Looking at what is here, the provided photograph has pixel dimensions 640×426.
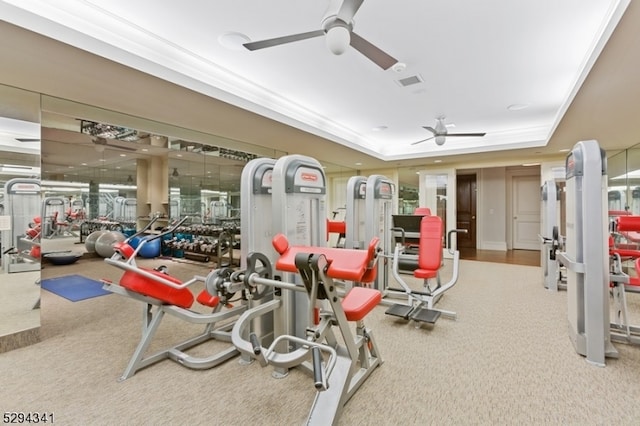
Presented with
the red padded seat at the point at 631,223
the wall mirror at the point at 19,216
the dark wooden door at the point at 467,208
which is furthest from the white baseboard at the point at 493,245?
the wall mirror at the point at 19,216

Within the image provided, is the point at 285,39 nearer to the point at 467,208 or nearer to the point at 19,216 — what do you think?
the point at 19,216

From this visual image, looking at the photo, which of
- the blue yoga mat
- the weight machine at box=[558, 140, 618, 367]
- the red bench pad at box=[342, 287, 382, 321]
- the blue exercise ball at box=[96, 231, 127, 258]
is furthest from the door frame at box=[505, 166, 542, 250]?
the blue exercise ball at box=[96, 231, 127, 258]

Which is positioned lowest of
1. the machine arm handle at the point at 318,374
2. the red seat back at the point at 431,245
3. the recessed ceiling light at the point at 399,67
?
the machine arm handle at the point at 318,374

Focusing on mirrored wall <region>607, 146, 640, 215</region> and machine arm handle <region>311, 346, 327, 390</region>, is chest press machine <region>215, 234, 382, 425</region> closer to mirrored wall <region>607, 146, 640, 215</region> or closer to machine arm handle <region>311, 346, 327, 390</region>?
machine arm handle <region>311, 346, 327, 390</region>

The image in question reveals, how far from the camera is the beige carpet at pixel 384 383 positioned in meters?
1.93

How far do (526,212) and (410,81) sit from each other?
295 inches

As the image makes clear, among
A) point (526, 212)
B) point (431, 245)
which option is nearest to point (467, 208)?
point (526, 212)

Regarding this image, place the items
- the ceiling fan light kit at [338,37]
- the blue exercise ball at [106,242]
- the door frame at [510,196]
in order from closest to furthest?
1. the ceiling fan light kit at [338,37]
2. the blue exercise ball at [106,242]
3. the door frame at [510,196]

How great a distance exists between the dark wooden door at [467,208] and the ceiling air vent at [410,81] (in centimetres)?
646

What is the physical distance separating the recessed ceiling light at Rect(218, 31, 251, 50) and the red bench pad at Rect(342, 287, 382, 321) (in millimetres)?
2604

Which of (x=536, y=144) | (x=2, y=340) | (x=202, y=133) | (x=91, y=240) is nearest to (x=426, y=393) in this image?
(x=2, y=340)

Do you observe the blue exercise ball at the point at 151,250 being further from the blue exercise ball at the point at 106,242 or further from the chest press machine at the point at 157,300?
the chest press machine at the point at 157,300

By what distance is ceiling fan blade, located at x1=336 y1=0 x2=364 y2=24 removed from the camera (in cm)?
189

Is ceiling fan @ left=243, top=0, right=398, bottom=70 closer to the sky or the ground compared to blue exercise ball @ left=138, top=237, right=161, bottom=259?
closer to the sky
